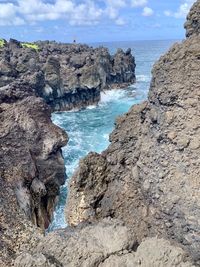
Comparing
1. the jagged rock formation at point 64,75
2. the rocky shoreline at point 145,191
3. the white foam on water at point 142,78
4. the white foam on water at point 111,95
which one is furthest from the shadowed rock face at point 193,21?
the white foam on water at point 142,78

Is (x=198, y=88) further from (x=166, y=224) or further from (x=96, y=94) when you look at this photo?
(x=96, y=94)

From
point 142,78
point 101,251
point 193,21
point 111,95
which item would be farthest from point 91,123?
point 101,251

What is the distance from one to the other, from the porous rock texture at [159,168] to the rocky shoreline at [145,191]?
2cm

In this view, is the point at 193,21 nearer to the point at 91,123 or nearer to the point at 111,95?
the point at 91,123

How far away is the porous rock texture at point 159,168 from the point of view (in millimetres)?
8508

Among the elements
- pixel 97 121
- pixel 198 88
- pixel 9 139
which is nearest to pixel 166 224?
pixel 198 88

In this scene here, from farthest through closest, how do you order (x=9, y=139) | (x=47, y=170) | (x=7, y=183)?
1. (x=47, y=170)
2. (x=9, y=139)
3. (x=7, y=183)

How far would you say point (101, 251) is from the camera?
7250mm

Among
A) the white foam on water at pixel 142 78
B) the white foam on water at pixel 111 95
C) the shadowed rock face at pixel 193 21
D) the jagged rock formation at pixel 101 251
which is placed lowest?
the white foam on water at pixel 142 78

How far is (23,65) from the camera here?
7331 centimetres

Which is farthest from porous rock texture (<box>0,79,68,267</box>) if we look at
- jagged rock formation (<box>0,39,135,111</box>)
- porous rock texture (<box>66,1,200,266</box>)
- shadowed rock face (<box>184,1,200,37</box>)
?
jagged rock formation (<box>0,39,135,111</box>)

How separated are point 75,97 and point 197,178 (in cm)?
7155

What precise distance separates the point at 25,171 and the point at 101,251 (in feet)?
48.0

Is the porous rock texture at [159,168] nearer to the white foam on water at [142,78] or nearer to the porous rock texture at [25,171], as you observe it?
the porous rock texture at [25,171]
